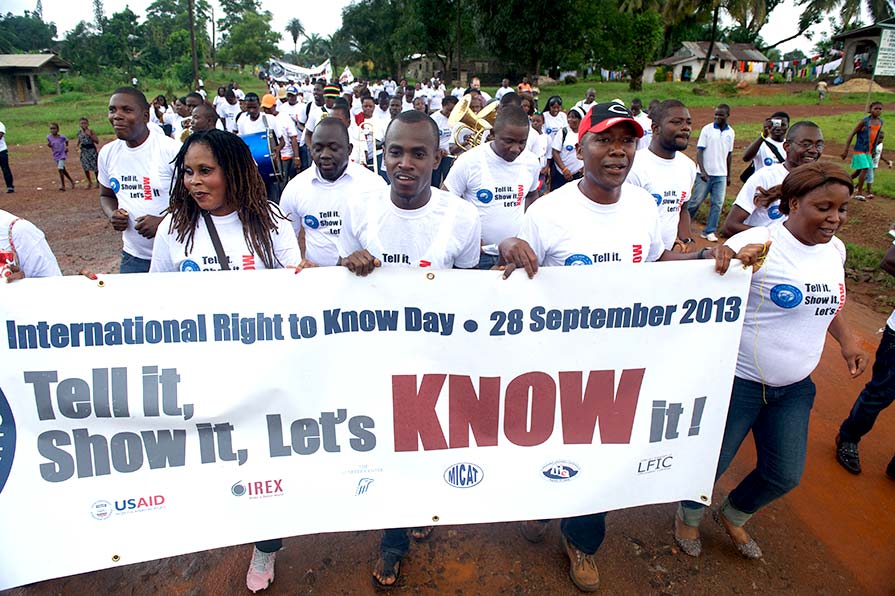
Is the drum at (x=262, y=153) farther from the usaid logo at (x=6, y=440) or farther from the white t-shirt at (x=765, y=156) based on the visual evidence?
the white t-shirt at (x=765, y=156)

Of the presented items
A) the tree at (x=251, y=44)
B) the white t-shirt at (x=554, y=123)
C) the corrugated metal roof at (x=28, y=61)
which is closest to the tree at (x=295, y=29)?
the tree at (x=251, y=44)

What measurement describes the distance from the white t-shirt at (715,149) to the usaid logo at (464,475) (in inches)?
317

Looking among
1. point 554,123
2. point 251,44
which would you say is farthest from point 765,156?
point 251,44

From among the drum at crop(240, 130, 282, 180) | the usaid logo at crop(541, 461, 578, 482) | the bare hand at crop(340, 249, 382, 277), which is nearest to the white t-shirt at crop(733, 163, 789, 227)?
the usaid logo at crop(541, 461, 578, 482)

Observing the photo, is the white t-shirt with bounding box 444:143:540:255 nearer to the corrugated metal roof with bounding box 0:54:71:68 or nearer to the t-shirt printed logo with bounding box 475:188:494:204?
the t-shirt printed logo with bounding box 475:188:494:204

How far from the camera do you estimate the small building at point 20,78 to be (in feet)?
126

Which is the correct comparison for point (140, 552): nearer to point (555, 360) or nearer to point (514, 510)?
point (514, 510)

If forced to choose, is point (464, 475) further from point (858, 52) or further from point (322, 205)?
point (858, 52)

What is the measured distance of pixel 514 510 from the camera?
2752 mm

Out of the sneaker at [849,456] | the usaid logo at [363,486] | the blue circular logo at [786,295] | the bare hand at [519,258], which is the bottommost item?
the sneaker at [849,456]

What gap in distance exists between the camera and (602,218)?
2709 millimetres

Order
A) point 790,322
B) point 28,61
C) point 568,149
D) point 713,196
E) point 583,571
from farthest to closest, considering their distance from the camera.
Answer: point 28,61 → point 568,149 → point 713,196 → point 583,571 → point 790,322

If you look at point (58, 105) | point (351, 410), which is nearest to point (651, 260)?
point (351, 410)

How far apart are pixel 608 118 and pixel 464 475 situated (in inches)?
68.0
